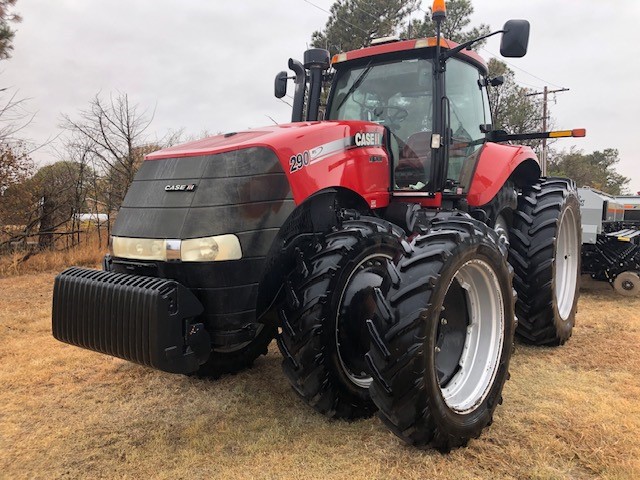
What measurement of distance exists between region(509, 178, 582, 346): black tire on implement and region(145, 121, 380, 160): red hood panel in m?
2.03

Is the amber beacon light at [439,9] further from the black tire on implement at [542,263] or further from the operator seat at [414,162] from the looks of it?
the black tire on implement at [542,263]

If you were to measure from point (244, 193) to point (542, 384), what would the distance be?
2510 millimetres

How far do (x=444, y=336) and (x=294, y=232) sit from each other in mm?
1100

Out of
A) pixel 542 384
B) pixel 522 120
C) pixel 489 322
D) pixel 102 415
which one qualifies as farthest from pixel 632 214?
pixel 522 120

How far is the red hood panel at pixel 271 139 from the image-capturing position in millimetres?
2781

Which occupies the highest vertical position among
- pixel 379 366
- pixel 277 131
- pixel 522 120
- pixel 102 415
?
pixel 522 120

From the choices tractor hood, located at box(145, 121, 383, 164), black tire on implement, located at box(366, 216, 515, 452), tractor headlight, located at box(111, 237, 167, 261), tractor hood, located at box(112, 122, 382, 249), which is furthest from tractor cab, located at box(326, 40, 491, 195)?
tractor headlight, located at box(111, 237, 167, 261)

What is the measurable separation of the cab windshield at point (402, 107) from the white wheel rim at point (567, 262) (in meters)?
1.93

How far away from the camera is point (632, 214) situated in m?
9.53

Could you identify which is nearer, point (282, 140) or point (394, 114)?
point (282, 140)

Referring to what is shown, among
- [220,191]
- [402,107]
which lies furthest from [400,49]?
[220,191]

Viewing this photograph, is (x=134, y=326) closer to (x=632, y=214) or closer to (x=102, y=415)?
(x=102, y=415)

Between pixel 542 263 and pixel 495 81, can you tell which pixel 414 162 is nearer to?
pixel 542 263

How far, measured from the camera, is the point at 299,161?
2.91 meters
